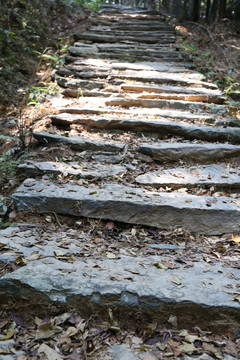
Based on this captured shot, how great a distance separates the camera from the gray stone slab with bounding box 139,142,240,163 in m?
3.75

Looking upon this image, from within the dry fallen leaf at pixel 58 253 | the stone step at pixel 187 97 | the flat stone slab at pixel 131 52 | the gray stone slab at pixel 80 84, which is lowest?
the dry fallen leaf at pixel 58 253

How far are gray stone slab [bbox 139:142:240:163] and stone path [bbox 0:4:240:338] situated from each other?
0.01m

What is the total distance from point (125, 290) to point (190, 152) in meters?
2.28

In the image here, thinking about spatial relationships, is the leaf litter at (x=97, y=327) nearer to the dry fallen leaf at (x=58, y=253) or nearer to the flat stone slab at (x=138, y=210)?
the dry fallen leaf at (x=58, y=253)

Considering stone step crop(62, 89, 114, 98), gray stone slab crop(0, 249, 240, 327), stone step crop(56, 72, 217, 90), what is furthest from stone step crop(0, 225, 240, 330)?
stone step crop(56, 72, 217, 90)

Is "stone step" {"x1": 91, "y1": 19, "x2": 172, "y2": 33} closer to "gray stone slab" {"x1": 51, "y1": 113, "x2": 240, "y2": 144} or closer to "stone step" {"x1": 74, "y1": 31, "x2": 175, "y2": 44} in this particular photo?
"stone step" {"x1": 74, "y1": 31, "x2": 175, "y2": 44}

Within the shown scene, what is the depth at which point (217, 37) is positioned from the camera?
9.66 metres

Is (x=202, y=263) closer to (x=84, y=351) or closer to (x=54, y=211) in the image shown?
(x=84, y=351)

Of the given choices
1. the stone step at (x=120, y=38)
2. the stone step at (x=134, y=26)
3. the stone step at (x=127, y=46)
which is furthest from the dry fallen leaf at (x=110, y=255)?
the stone step at (x=134, y=26)

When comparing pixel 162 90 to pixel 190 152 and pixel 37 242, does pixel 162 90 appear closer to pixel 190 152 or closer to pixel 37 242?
pixel 190 152

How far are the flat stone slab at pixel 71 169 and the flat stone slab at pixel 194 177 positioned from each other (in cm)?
35

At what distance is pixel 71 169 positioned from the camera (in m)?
3.37

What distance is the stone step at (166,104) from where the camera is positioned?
16.3 feet

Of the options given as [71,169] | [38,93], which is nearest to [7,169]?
[71,169]
